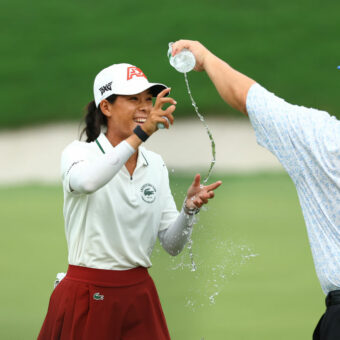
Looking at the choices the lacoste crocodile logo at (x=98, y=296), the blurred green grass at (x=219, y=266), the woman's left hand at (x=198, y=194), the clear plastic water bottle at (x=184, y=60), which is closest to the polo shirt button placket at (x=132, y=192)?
the woman's left hand at (x=198, y=194)

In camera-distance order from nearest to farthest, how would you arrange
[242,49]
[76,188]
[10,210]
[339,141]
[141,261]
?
1. [339,141]
2. [76,188]
3. [141,261]
4. [10,210]
5. [242,49]

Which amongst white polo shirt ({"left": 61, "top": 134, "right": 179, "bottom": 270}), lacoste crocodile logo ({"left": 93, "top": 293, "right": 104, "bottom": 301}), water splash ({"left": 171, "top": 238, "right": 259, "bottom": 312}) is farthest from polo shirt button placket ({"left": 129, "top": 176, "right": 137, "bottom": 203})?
water splash ({"left": 171, "top": 238, "right": 259, "bottom": 312})

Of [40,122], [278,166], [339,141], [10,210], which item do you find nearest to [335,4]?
[278,166]

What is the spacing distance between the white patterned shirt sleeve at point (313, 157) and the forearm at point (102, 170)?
0.42 metres

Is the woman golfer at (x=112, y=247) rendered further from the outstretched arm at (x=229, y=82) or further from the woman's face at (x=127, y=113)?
the outstretched arm at (x=229, y=82)

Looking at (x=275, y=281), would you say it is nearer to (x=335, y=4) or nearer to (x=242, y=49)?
(x=242, y=49)

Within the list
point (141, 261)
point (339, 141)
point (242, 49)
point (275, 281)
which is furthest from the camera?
point (242, 49)

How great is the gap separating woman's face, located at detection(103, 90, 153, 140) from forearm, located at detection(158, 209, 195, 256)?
27 centimetres

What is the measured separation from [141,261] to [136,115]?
392 millimetres

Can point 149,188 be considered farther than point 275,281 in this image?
No

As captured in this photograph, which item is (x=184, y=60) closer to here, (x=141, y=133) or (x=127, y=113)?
(x=141, y=133)

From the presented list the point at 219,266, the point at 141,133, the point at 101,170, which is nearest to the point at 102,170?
the point at 101,170

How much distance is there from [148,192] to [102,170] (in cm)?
25

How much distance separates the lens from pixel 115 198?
208 cm
